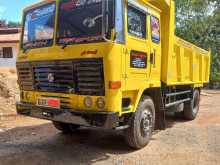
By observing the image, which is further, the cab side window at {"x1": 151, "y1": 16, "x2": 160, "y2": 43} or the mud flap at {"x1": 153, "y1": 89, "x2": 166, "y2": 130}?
the mud flap at {"x1": 153, "y1": 89, "x2": 166, "y2": 130}

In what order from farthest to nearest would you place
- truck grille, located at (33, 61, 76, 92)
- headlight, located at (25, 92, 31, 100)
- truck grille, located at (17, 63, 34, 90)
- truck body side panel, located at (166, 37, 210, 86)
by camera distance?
truck body side panel, located at (166, 37, 210, 86)
headlight, located at (25, 92, 31, 100)
truck grille, located at (17, 63, 34, 90)
truck grille, located at (33, 61, 76, 92)

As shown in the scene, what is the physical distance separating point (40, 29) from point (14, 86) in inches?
313

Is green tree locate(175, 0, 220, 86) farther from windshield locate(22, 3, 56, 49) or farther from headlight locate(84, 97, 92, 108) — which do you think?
headlight locate(84, 97, 92, 108)

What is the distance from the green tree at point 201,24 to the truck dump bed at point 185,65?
622 inches

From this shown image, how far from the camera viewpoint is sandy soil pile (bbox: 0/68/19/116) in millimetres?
11658

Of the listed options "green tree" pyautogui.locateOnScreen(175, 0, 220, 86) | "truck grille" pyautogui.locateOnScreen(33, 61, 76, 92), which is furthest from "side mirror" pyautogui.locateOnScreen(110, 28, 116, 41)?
"green tree" pyautogui.locateOnScreen(175, 0, 220, 86)

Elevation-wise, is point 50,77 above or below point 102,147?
above

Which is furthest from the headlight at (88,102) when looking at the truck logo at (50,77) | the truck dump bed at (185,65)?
the truck dump bed at (185,65)

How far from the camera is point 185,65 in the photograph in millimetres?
9117

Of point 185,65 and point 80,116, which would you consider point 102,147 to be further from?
point 185,65

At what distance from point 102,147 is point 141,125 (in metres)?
0.96

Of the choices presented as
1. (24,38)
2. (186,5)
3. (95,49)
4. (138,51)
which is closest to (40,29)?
(24,38)

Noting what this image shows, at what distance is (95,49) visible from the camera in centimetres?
534

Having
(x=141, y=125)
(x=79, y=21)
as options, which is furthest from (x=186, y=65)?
(x=79, y=21)
